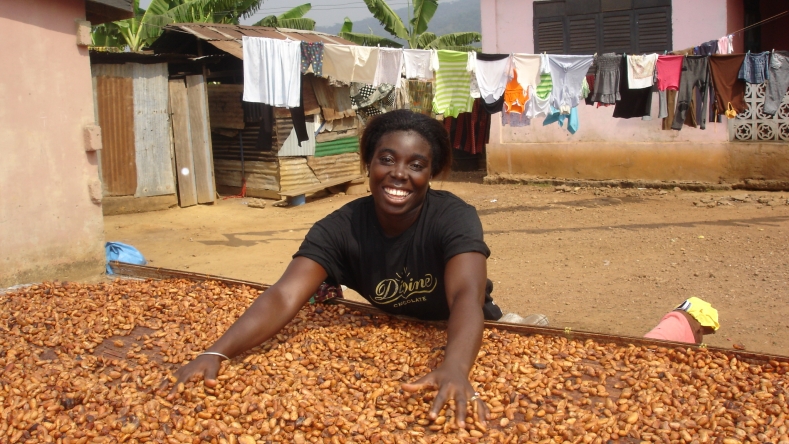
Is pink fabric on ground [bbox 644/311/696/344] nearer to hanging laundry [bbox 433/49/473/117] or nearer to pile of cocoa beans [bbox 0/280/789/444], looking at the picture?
pile of cocoa beans [bbox 0/280/789/444]

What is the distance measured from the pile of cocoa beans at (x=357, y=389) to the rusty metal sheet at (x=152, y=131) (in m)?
7.04

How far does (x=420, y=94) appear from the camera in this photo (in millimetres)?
11227

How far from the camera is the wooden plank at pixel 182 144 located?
32.4 ft

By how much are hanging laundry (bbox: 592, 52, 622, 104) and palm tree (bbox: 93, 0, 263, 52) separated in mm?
8642

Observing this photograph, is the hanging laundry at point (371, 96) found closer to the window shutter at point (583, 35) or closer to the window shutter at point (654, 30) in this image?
the window shutter at point (583, 35)

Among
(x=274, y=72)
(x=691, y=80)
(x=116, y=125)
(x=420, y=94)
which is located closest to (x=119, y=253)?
(x=274, y=72)

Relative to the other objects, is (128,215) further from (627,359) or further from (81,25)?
(627,359)

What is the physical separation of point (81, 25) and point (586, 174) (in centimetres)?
805

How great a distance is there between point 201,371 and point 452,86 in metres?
6.69

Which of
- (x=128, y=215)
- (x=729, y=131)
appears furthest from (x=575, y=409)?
(x=729, y=131)

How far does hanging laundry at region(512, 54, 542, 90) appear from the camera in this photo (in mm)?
8188

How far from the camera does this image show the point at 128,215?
9516 mm

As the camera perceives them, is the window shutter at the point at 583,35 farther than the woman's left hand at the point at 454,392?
Yes

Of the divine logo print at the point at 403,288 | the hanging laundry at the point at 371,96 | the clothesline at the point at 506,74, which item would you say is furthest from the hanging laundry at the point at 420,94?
the divine logo print at the point at 403,288
